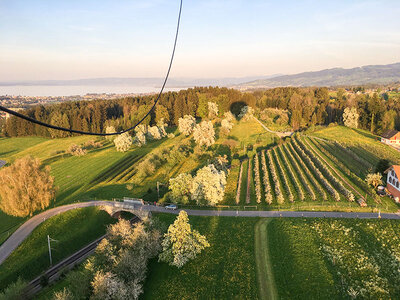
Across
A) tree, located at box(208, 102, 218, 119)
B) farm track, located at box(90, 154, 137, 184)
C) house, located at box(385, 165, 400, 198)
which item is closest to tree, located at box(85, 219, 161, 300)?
farm track, located at box(90, 154, 137, 184)

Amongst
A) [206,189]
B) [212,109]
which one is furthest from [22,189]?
[212,109]

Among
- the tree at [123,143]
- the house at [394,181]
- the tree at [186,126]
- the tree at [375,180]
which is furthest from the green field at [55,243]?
the tree at [186,126]

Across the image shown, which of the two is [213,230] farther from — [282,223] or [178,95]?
[178,95]

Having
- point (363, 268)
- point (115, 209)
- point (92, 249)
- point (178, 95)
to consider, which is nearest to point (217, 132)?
point (178, 95)

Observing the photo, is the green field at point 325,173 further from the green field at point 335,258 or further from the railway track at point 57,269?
the railway track at point 57,269

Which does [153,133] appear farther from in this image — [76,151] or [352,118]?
[352,118]

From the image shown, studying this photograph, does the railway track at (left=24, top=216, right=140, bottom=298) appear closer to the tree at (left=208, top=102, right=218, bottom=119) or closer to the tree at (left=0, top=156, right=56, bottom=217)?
the tree at (left=0, top=156, right=56, bottom=217)

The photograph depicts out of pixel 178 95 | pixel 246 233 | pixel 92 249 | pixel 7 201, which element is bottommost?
pixel 92 249
